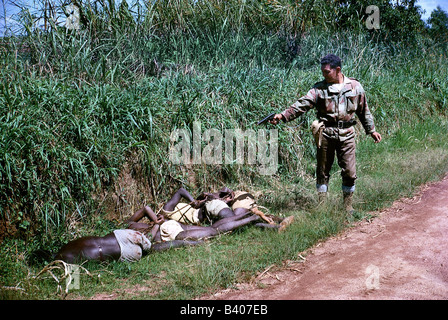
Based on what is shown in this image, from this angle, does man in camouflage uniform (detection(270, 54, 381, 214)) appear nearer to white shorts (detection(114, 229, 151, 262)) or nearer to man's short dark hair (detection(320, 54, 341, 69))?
man's short dark hair (detection(320, 54, 341, 69))

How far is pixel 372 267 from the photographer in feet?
11.5

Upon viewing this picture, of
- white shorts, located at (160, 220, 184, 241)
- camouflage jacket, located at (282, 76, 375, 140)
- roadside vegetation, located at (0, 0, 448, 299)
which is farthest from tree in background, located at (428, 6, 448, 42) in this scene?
white shorts, located at (160, 220, 184, 241)

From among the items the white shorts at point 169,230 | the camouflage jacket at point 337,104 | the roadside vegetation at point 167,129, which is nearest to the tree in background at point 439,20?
the roadside vegetation at point 167,129

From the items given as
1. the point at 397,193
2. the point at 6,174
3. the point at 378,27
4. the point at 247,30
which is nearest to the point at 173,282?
the point at 6,174

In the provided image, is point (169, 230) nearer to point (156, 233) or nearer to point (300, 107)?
point (156, 233)

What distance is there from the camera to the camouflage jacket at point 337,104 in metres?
4.60

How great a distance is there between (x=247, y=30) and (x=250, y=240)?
210 inches

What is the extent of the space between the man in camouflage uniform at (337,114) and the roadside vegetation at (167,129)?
511 millimetres

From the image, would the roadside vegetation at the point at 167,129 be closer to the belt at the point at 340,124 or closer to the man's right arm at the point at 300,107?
the belt at the point at 340,124

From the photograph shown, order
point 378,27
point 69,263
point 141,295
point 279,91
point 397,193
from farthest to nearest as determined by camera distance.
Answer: point 378,27, point 279,91, point 397,193, point 69,263, point 141,295

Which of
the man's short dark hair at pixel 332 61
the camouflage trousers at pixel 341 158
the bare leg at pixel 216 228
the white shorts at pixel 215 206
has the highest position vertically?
the man's short dark hair at pixel 332 61

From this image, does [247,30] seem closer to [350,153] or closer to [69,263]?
[350,153]

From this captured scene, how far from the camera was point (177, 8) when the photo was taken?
25.2 ft

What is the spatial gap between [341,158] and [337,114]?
50 centimetres
